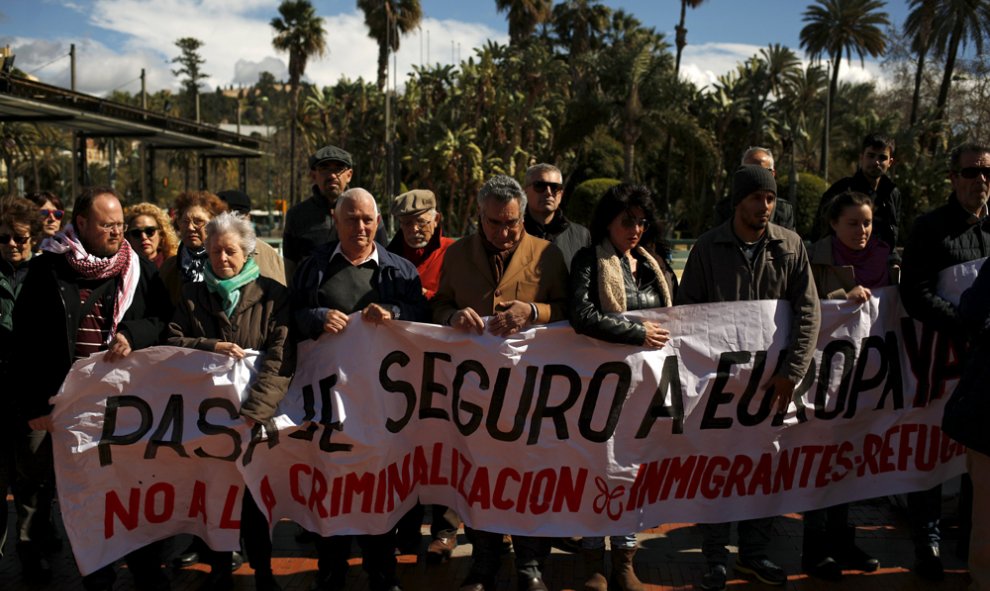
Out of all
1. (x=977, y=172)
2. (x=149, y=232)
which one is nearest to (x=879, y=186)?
(x=977, y=172)

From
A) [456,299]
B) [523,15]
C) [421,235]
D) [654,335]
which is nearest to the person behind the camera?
[654,335]

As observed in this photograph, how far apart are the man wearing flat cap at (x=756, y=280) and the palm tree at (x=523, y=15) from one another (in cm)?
5175

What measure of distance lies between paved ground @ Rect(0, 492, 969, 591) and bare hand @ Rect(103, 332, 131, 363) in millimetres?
1221

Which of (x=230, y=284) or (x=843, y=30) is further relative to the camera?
(x=843, y=30)

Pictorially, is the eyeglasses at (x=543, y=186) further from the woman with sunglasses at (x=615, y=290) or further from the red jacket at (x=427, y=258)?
the woman with sunglasses at (x=615, y=290)

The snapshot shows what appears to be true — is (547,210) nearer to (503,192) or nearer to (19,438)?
(503,192)

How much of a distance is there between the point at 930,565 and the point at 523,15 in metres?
53.1

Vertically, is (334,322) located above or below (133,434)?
above

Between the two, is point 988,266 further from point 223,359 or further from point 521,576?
point 223,359

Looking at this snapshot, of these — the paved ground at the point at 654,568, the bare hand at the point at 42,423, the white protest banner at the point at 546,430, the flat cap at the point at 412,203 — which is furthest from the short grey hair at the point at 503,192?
the bare hand at the point at 42,423

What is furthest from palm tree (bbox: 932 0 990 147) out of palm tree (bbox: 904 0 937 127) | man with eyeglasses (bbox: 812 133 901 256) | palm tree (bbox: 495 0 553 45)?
man with eyeglasses (bbox: 812 133 901 256)

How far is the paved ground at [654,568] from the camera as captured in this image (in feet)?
13.3

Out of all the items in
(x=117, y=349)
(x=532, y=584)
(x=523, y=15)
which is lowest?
(x=532, y=584)

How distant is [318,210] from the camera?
17.4 feet
